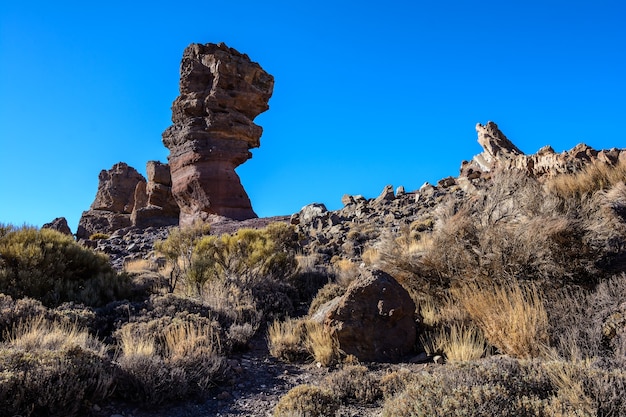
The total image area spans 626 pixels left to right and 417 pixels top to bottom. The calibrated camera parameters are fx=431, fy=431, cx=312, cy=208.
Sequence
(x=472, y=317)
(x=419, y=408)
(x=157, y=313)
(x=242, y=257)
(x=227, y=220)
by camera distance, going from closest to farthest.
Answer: (x=419, y=408) < (x=472, y=317) < (x=157, y=313) < (x=242, y=257) < (x=227, y=220)

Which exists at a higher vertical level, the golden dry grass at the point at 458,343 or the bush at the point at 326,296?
the bush at the point at 326,296

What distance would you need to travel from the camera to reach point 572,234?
633 cm

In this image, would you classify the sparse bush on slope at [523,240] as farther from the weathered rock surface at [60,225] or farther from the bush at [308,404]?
the weathered rock surface at [60,225]

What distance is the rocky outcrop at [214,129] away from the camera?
24.1 m

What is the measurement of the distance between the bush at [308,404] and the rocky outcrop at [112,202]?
32.3 m

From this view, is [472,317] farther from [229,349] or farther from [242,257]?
[242,257]

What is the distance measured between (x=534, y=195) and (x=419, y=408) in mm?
5650

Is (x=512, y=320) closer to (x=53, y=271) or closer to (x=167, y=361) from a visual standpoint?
(x=167, y=361)

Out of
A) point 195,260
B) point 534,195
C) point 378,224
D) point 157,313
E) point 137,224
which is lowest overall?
point 157,313

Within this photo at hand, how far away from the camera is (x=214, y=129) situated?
24.7m

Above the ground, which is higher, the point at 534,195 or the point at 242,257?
the point at 534,195

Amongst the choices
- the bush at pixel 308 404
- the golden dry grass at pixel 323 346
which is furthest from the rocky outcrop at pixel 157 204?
the bush at pixel 308 404

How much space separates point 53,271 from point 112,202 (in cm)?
3285

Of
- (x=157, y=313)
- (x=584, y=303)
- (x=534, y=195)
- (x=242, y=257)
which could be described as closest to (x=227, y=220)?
(x=242, y=257)
